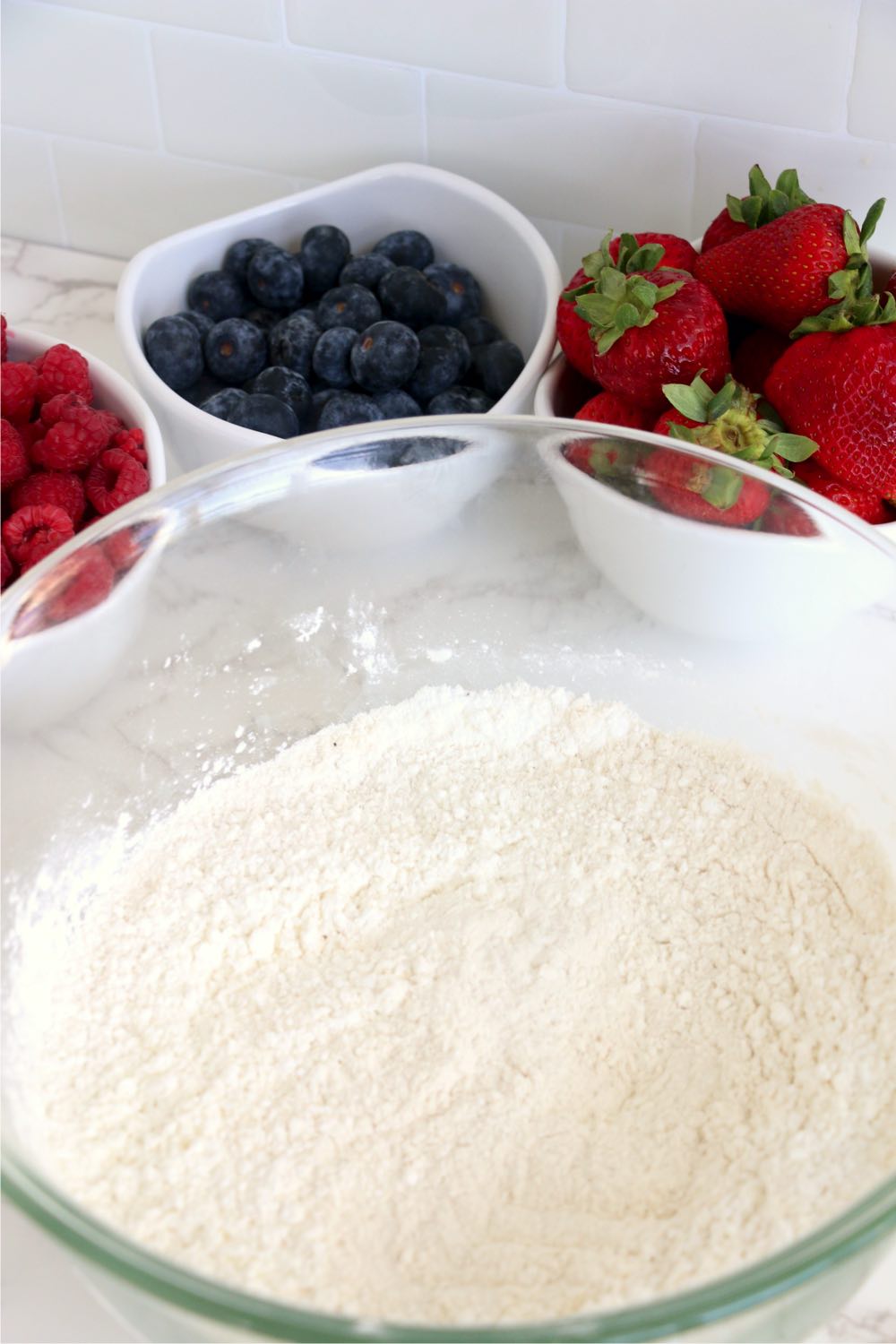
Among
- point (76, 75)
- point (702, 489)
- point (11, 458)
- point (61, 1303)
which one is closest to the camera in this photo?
point (61, 1303)

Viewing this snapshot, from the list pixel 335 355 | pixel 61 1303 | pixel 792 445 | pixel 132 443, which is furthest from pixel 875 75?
pixel 61 1303

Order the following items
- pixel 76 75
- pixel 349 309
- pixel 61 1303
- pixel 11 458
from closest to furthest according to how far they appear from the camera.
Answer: pixel 61 1303 < pixel 11 458 < pixel 349 309 < pixel 76 75

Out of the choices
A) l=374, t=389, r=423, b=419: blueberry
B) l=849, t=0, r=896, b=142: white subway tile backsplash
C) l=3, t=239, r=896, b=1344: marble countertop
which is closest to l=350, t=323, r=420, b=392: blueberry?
l=374, t=389, r=423, b=419: blueberry

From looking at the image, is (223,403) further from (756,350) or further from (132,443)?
(756,350)

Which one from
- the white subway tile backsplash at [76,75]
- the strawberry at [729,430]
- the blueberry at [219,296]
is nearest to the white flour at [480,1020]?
the strawberry at [729,430]

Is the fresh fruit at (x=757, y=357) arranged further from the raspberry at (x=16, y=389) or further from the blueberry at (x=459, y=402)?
the raspberry at (x=16, y=389)

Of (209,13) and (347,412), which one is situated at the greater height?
(209,13)

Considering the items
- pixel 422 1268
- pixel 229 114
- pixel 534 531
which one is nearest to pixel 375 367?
pixel 534 531
